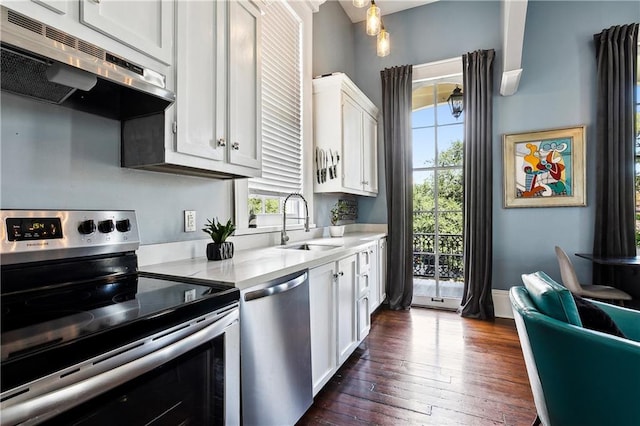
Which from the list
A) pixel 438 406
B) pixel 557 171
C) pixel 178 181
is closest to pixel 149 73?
pixel 178 181

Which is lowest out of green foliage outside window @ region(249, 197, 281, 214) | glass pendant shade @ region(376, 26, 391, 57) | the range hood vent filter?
green foliage outside window @ region(249, 197, 281, 214)

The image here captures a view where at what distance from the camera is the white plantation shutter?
2.62 meters

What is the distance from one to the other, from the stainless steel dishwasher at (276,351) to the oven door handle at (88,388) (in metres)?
0.31

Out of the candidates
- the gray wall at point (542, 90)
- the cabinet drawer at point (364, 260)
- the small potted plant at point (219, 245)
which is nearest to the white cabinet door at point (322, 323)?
the small potted plant at point (219, 245)

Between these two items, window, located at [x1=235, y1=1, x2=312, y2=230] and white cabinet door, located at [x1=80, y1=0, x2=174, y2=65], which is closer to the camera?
white cabinet door, located at [x1=80, y1=0, x2=174, y2=65]

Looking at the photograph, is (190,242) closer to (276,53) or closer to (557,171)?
(276,53)

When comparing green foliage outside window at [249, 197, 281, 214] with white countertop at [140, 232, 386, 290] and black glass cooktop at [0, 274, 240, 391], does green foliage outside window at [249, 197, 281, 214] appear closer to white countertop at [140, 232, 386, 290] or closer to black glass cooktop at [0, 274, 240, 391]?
white countertop at [140, 232, 386, 290]

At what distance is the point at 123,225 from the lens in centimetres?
138

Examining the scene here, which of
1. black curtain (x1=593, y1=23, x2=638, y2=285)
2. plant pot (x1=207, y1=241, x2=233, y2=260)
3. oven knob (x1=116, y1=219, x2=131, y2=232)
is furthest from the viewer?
black curtain (x1=593, y1=23, x2=638, y2=285)

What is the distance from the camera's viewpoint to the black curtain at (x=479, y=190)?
354 centimetres

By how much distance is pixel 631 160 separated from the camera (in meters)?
3.12

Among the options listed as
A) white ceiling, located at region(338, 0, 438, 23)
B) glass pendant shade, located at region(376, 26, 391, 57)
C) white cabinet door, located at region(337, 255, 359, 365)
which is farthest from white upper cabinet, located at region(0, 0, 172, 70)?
white ceiling, located at region(338, 0, 438, 23)

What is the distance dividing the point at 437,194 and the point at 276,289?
3.24m

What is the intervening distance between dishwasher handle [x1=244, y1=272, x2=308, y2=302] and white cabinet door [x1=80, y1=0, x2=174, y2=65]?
109cm
